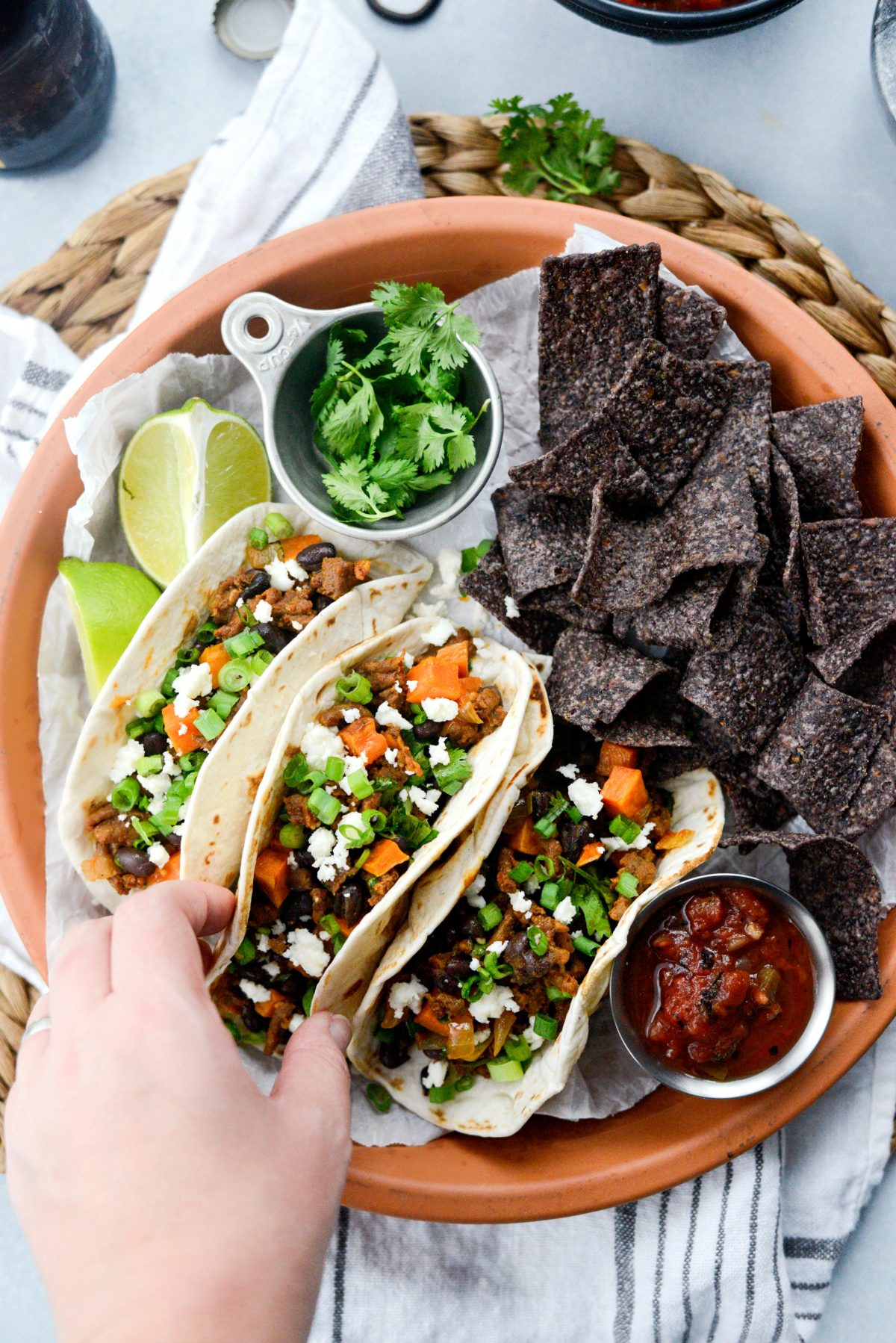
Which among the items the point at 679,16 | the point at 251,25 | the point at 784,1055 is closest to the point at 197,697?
the point at 784,1055

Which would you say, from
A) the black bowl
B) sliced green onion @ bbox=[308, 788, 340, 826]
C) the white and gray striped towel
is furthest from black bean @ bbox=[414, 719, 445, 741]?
the black bowl

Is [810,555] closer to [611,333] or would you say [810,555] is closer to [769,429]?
[769,429]

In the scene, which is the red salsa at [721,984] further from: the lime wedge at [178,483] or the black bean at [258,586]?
the lime wedge at [178,483]

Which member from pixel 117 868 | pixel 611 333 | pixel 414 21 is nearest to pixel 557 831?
pixel 117 868

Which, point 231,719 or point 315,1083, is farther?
point 231,719

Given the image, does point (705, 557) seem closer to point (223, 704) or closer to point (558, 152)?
point (223, 704)

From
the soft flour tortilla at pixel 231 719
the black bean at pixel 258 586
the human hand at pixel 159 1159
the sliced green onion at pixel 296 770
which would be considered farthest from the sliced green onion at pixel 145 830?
the human hand at pixel 159 1159
